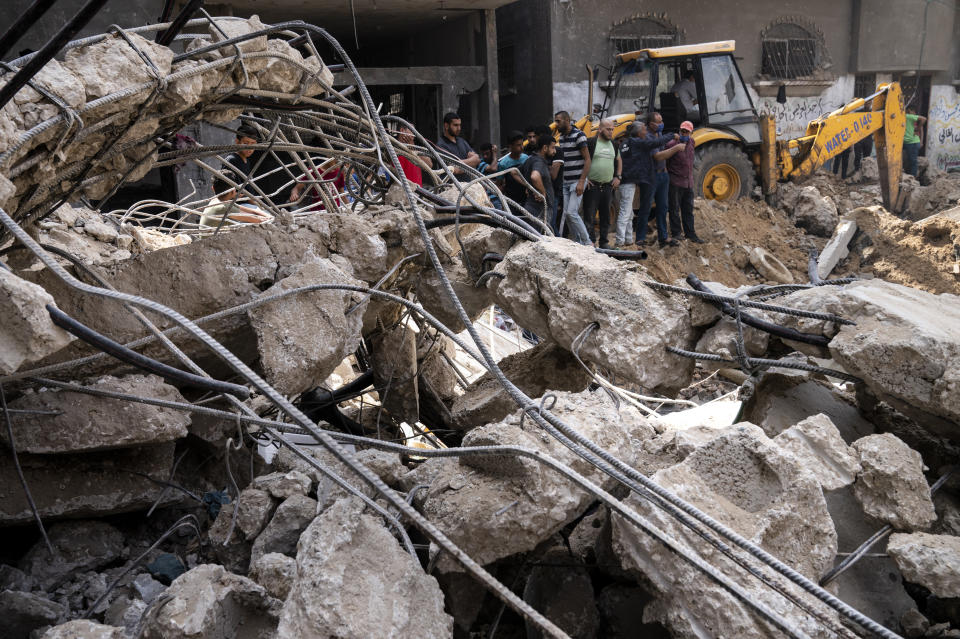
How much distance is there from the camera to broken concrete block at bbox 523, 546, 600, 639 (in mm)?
2359

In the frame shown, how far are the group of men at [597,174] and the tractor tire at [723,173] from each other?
1570 mm

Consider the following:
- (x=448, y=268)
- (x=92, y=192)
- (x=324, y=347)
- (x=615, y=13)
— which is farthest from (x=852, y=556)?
(x=615, y=13)

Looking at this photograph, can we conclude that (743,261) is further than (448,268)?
Yes

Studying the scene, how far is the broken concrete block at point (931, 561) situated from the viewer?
210 centimetres

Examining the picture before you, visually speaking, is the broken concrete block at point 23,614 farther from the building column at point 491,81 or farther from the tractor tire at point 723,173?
the tractor tire at point 723,173

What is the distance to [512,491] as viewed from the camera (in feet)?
7.61

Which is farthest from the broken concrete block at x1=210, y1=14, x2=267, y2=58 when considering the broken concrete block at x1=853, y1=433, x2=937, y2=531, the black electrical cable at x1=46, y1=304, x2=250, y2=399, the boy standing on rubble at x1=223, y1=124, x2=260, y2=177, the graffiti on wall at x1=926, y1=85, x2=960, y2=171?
the graffiti on wall at x1=926, y1=85, x2=960, y2=171

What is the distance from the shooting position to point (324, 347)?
2.87 metres

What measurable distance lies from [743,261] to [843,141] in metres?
4.20

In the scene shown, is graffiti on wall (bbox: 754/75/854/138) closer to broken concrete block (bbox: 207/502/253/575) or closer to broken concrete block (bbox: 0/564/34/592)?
broken concrete block (bbox: 207/502/253/575)

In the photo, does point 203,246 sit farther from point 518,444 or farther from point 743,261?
point 743,261

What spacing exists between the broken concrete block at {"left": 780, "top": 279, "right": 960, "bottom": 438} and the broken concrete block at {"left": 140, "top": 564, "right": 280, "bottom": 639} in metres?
1.97

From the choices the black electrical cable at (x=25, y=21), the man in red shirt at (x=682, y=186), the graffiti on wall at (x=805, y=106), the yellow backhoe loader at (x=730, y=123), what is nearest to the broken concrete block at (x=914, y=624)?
the black electrical cable at (x=25, y=21)

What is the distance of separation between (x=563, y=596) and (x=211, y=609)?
1047 mm
